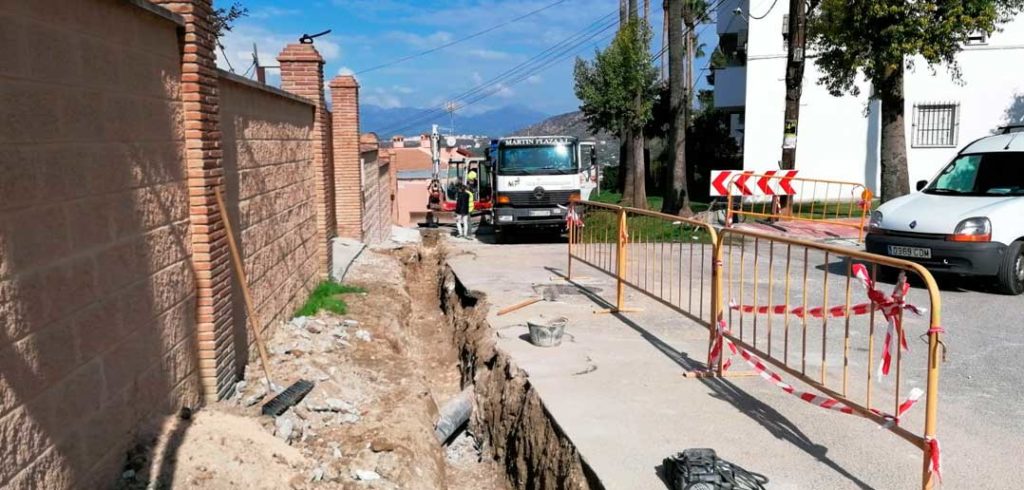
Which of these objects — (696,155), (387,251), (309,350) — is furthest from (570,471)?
(696,155)

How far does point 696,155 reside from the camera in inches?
1471

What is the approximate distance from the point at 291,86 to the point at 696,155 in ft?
93.2

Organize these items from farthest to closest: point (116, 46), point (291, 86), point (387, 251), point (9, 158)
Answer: point (387, 251) → point (291, 86) → point (116, 46) → point (9, 158)

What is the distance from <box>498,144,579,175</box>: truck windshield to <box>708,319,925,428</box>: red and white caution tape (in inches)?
469

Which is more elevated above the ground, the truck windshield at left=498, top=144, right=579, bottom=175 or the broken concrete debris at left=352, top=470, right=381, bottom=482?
the truck windshield at left=498, top=144, right=579, bottom=175

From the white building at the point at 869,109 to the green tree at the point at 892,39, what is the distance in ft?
23.3

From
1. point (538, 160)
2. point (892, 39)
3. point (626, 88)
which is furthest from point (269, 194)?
point (626, 88)

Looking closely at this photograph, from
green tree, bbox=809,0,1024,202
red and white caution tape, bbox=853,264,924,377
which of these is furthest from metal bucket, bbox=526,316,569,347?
green tree, bbox=809,0,1024,202

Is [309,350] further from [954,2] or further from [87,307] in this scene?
[954,2]

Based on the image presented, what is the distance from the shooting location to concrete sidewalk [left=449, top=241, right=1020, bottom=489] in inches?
179

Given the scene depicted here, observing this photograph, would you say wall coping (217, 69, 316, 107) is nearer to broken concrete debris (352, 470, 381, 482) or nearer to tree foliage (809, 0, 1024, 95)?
broken concrete debris (352, 470, 381, 482)

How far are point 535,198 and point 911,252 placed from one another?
988 cm

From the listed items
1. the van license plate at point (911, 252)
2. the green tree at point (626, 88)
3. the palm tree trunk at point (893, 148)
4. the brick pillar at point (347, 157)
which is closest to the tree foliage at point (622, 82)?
the green tree at point (626, 88)

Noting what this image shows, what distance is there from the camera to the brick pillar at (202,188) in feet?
17.6
